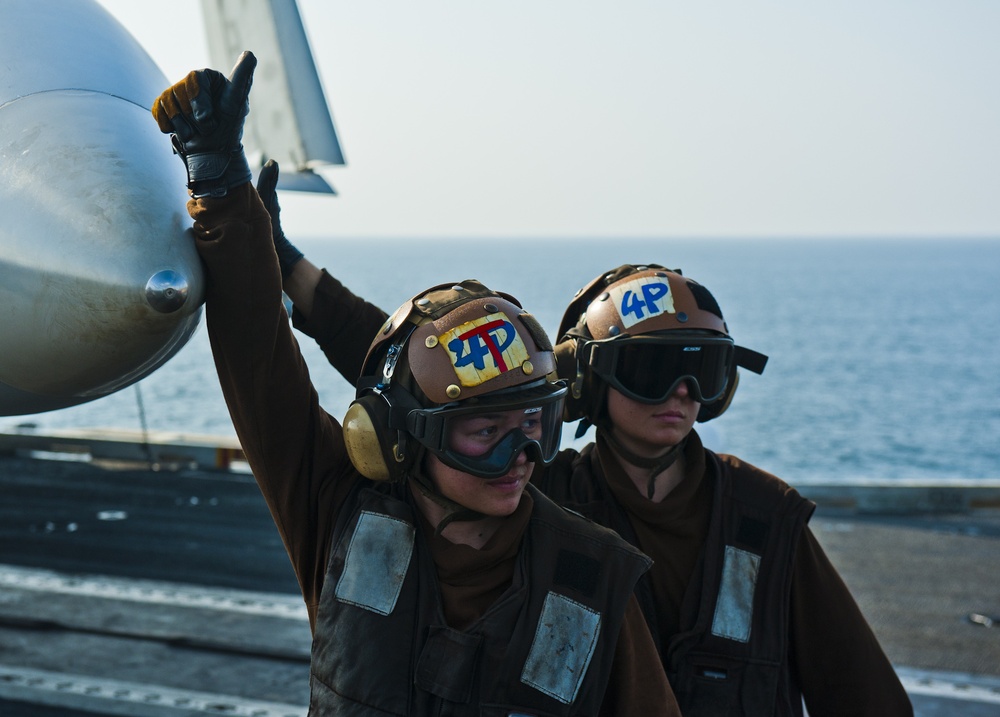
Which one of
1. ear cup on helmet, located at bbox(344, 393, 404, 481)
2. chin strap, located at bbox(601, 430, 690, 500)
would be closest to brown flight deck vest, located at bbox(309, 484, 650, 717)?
ear cup on helmet, located at bbox(344, 393, 404, 481)

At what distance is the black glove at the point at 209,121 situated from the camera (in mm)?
2104

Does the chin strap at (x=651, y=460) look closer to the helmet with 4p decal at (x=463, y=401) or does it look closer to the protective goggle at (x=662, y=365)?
the protective goggle at (x=662, y=365)

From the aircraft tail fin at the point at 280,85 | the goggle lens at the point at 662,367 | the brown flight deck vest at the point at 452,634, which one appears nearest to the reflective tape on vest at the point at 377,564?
the brown flight deck vest at the point at 452,634

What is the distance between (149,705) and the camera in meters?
5.18

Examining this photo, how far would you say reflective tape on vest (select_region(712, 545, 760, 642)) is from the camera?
2871 mm

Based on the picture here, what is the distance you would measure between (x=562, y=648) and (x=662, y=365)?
38.5 inches

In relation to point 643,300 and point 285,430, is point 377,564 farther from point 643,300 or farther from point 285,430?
point 643,300

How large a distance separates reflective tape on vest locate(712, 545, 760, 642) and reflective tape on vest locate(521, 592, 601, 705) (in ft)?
1.94

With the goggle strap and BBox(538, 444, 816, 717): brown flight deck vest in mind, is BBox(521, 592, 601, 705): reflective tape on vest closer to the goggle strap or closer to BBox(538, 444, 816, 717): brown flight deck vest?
BBox(538, 444, 816, 717): brown flight deck vest

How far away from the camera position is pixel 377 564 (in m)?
2.43

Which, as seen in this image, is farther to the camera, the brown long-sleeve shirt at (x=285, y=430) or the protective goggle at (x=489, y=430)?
the protective goggle at (x=489, y=430)

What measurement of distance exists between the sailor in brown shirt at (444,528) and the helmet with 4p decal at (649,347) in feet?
2.05

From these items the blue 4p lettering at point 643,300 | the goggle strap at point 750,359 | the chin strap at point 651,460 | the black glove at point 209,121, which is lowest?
the chin strap at point 651,460

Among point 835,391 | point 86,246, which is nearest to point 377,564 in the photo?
point 86,246
